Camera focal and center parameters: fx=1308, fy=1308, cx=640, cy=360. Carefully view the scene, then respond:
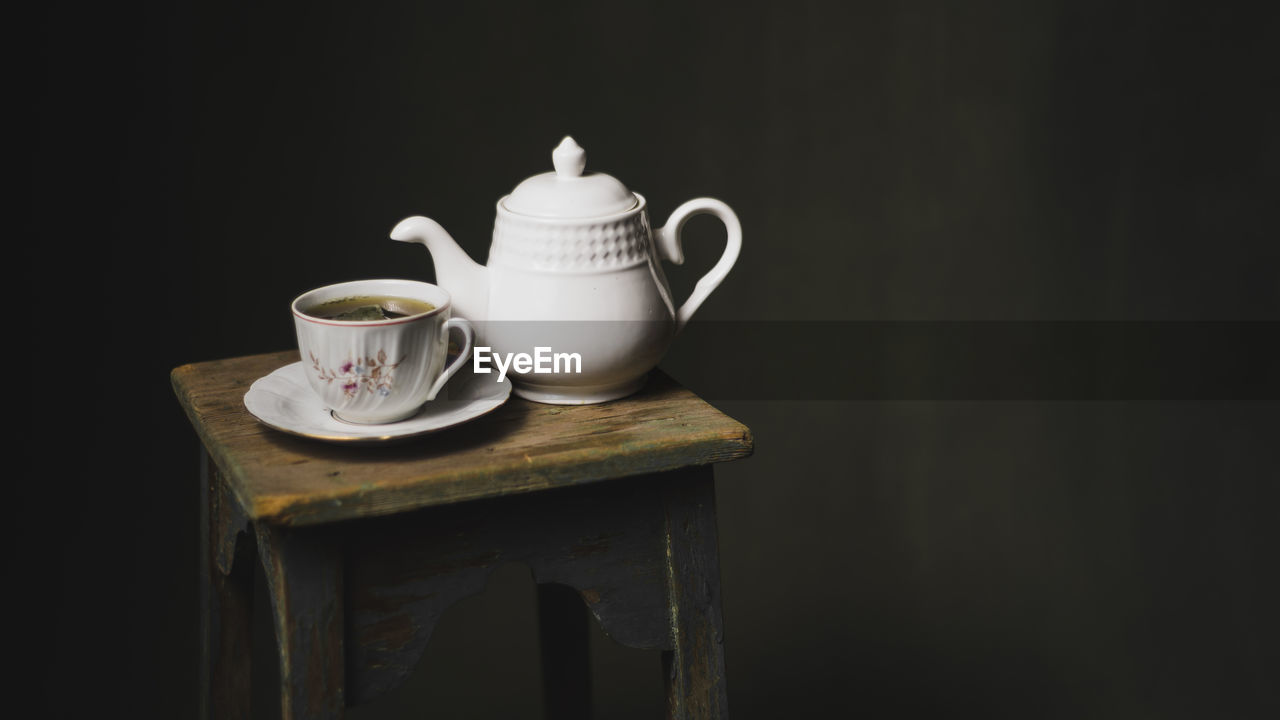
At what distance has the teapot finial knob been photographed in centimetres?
107

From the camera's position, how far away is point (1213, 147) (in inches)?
85.2

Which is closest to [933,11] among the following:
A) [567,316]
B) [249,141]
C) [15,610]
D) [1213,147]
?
[1213,147]

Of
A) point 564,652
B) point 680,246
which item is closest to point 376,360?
point 680,246

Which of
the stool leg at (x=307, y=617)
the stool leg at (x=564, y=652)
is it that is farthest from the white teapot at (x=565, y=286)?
the stool leg at (x=564, y=652)

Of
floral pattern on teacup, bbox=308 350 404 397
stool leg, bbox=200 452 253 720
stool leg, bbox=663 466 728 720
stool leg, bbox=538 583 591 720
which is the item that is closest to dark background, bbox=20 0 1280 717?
stool leg, bbox=538 583 591 720

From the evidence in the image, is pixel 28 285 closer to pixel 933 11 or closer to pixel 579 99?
pixel 579 99

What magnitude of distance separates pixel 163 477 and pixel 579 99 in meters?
0.80

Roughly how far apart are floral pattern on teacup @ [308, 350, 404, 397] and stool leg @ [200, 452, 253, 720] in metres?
0.28

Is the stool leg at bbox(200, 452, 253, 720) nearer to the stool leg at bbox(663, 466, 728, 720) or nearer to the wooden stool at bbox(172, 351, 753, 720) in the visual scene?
the wooden stool at bbox(172, 351, 753, 720)

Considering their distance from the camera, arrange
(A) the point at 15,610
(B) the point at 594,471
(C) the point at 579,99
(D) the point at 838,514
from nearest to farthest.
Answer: (B) the point at 594,471 < (A) the point at 15,610 < (C) the point at 579,99 < (D) the point at 838,514

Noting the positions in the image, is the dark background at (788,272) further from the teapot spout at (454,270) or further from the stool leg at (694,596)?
the teapot spout at (454,270)

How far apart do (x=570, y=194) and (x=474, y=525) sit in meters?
0.28

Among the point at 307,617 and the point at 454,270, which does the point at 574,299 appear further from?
the point at 307,617

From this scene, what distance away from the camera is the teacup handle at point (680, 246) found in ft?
3.72
